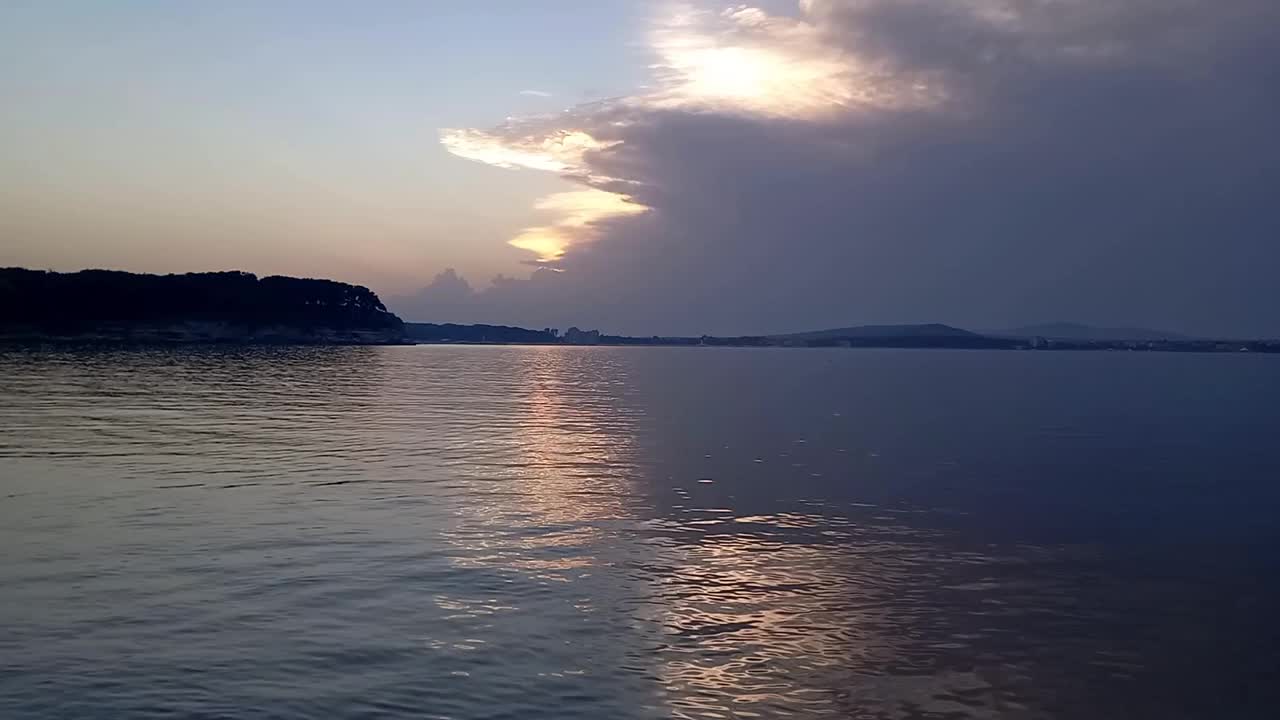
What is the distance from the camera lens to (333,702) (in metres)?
14.0

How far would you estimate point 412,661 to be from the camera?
1588cm

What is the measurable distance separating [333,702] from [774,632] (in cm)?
847

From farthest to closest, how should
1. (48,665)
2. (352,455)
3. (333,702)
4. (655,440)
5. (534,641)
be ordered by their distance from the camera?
(655,440) < (352,455) < (534,641) < (48,665) < (333,702)

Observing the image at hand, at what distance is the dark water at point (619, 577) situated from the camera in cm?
1502

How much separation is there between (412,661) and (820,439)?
139 feet

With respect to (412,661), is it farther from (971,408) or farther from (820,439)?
(971,408)

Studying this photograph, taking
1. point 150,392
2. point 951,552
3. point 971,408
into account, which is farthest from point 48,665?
point 971,408

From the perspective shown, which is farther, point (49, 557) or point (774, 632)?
point (49, 557)

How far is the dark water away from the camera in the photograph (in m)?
15.0

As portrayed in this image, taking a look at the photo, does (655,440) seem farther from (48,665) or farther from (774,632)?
(48,665)

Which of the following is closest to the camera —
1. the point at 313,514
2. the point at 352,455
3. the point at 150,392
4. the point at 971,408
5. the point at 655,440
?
the point at 313,514

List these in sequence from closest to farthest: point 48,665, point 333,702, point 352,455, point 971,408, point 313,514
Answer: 1. point 333,702
2. point 48,665
3. point 313,514
4. point 352,455
5. point 971,408

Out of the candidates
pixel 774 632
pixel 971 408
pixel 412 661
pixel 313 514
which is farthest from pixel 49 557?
pixel 971 408

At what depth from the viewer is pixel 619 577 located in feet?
72.6
